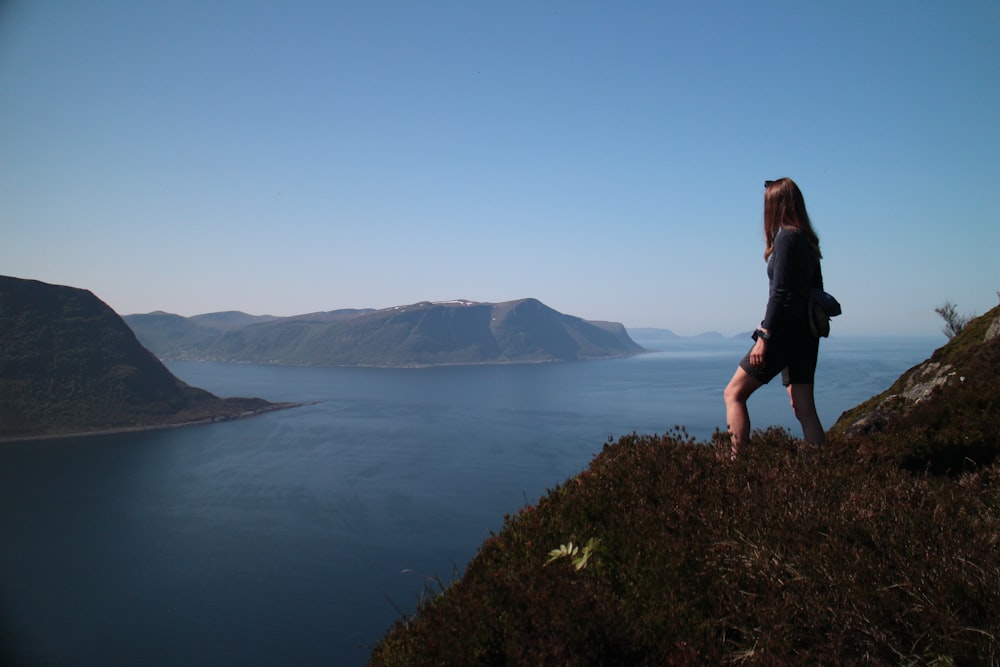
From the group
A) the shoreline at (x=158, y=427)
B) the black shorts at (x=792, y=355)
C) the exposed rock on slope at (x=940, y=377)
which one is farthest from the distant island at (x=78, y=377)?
the black shorts at (x=792, y=355)

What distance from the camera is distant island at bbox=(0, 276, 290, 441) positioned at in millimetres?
115188

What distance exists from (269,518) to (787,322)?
6147 centimetres

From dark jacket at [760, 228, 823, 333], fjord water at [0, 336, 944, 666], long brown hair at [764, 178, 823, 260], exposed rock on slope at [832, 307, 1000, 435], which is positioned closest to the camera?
dark jacket at [760, 228, 823, 333]

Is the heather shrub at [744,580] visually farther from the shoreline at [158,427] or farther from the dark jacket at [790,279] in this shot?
Result: the shoreline at [158,427]

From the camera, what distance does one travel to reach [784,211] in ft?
14.8

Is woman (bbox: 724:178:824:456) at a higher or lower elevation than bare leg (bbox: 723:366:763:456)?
higher

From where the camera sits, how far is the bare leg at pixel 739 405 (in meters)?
4.47

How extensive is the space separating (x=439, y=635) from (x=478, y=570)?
66cm

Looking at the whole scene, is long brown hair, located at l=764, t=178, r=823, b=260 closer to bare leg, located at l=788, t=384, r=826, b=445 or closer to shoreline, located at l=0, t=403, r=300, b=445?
bare leg, located at l=788, t=384, r=826, b=445

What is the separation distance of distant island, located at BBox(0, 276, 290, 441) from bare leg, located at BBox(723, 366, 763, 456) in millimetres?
133264

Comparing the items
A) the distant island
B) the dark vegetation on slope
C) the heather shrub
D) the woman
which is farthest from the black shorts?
the distant island

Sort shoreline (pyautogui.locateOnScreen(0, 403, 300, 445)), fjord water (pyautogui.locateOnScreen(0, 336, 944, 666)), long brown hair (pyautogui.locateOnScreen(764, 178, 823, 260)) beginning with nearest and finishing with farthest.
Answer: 1. long brown hair (pyautogui.locateOnScreen(764, 178, 823, 260))
2. fjord water (pyautogui.locateOnScreen(0, 336, 944, 666))
3. shoreline (pyautogui.locateOnScreen(0, 403, 300, 445))

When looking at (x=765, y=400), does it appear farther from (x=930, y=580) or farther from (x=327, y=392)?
(x=327, y=392)

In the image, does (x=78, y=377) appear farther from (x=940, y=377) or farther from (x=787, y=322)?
(x=787, y=322)
